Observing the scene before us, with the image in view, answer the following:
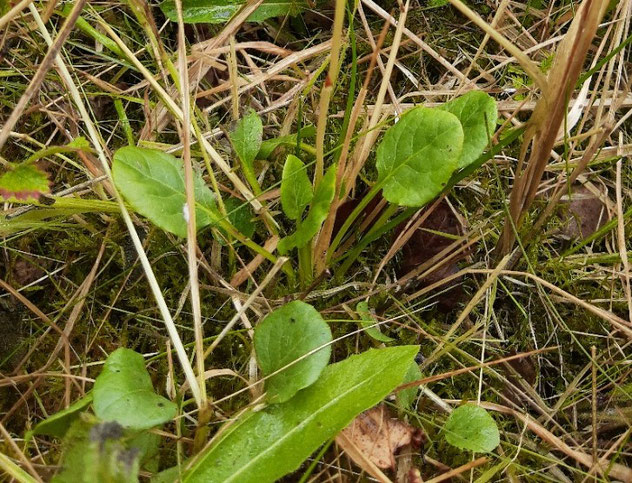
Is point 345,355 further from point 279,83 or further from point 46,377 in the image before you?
point 279,83

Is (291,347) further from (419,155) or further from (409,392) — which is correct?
(419,155)

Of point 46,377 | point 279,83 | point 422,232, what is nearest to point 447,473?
point 422,232

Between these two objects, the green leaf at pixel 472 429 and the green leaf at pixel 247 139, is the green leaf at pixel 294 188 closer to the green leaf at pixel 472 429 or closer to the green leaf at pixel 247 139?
the green leaf at pixel 247 139

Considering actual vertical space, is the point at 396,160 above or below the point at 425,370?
above

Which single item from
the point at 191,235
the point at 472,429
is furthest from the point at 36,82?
the point at 472,429

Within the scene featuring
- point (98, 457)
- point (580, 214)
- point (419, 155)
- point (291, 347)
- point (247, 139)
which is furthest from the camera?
point (580, 214)

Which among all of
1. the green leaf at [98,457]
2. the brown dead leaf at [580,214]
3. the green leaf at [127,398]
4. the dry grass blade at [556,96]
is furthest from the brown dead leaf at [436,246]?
the green leaf at [98,457]

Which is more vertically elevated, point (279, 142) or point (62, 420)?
point (279, 142)
